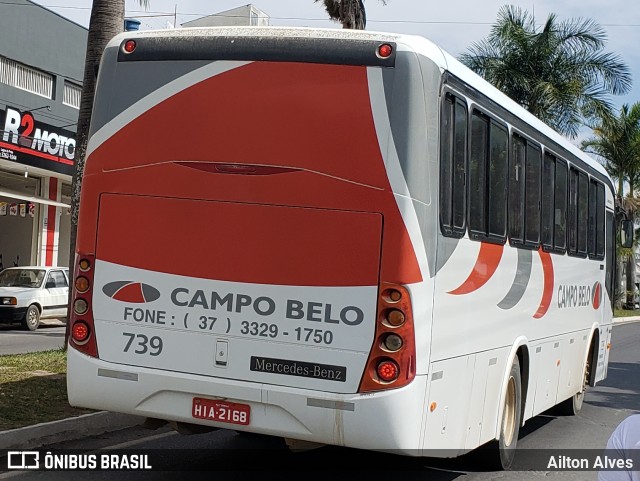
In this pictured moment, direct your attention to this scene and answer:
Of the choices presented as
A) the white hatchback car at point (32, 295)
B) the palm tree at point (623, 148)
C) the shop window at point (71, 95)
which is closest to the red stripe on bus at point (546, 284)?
the white hatchback car at point (32, 295)

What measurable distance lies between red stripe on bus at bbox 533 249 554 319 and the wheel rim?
88 centimetres

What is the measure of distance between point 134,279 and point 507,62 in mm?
26793

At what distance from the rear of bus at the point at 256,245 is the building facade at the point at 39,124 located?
79.1 feet

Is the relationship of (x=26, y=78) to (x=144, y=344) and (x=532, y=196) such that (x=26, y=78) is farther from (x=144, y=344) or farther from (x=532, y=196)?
(x=144, y=344)

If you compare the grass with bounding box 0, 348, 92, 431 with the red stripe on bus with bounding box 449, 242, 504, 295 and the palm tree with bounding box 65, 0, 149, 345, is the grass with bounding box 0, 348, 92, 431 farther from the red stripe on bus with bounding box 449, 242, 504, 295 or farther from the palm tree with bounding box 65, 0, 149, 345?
the red stripe on bus with bounding box 449, 242, 504, 295

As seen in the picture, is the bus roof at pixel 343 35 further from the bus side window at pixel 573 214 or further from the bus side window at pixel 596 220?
the bus side window at pixel 596 220

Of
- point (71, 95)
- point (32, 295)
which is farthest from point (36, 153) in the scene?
point (32, 295)

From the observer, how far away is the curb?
811 centimetres

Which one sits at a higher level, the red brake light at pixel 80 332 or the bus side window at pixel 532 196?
the bus side window at pixel 532 196

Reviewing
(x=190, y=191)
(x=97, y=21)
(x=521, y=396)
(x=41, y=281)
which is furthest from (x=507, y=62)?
(x=190, y=191)

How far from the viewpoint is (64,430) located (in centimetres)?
869

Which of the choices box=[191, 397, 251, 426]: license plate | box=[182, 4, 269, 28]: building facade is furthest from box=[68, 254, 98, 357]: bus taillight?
box=[182, 4, 269, 28]: building facade

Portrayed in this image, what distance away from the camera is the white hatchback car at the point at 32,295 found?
77.7 feet

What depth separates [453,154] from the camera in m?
6.78
